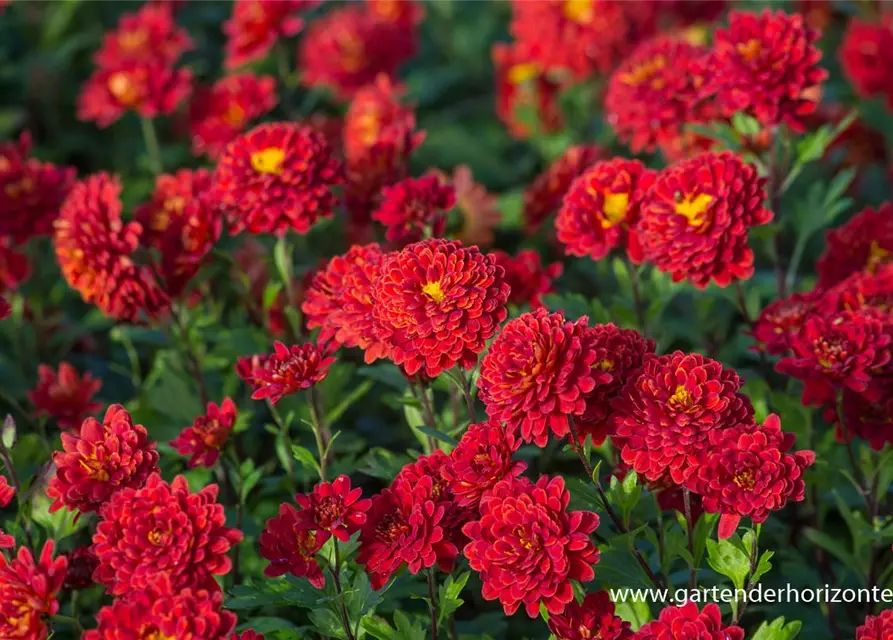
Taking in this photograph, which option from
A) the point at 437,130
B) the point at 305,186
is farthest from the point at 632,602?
the point at 437,130

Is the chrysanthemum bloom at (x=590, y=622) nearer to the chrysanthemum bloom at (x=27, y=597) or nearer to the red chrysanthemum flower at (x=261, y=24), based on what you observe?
the chrysanthemum bloom at (x=27, y=597)

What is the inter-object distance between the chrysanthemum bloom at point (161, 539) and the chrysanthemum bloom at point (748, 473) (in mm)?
637

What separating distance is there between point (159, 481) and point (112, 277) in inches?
27.0

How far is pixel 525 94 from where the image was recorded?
3.27 m

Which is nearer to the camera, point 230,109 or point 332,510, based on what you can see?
point 332,510

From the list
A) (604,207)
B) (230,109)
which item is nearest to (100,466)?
(604,207)

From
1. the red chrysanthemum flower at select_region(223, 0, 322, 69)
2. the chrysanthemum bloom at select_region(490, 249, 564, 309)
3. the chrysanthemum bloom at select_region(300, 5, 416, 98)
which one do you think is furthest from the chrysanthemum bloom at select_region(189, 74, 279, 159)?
the chrysanthemum bloom at select_region(490, 249, 564, 309)

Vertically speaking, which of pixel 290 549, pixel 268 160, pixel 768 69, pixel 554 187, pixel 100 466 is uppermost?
pixel 768 69

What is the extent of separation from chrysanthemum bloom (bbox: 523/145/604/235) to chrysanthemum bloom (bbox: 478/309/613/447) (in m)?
1.12

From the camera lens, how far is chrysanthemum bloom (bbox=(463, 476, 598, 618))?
137cm

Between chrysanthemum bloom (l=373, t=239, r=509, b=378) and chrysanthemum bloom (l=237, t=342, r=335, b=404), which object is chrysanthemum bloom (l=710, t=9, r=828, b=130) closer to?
chrysanthemum bloom (l=373, t=239, r=509, b=378)

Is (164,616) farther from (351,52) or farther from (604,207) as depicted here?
(351,52)

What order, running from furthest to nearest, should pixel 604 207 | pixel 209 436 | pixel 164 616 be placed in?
pixel 604 207 → pixel 209 436 → pixel 164 616

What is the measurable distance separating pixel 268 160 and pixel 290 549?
Answer: 2.60 ft
